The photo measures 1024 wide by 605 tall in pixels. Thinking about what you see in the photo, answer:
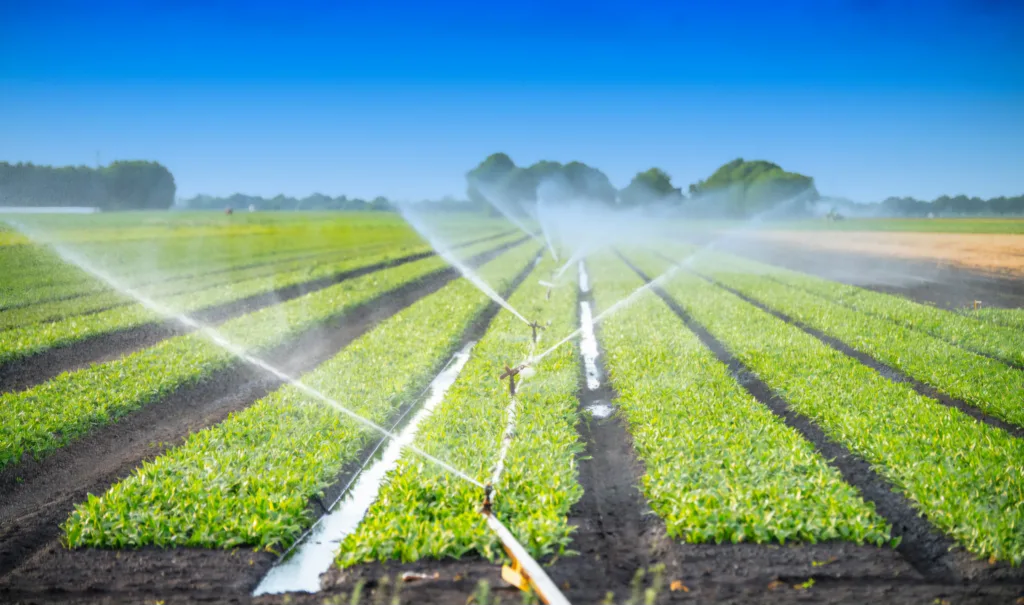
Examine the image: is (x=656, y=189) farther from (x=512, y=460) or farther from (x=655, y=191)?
(x=512, y=460)

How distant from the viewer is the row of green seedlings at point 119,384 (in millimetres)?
8227

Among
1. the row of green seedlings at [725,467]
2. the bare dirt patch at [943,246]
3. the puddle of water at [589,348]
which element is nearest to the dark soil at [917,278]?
the bare dirt patch at [943,246]

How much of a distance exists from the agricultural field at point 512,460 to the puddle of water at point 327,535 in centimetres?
3

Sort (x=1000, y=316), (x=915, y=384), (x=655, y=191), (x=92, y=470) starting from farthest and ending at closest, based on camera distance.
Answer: (x=655, y=191) < (x=1000, y=316) < (x=915, y=384) < (x=92, y=470)

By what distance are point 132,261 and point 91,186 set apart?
3659 mm

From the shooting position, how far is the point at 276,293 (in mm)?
23375

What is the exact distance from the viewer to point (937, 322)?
1587 centimetres

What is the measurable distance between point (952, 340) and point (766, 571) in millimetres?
12377

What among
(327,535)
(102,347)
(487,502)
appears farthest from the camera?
(102,347)

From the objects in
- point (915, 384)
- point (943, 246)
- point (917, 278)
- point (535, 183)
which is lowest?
point (915, 384)

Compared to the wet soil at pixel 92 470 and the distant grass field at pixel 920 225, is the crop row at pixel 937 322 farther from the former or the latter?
the distant grass field at pixel 920 225

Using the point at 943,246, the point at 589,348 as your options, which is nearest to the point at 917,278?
the point at 943,246

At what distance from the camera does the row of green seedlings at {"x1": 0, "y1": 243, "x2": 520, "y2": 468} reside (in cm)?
823

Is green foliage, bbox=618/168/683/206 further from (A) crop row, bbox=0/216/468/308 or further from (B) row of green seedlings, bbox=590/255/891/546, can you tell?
(B) row of green seedlings, bbox=590/255/891/546
